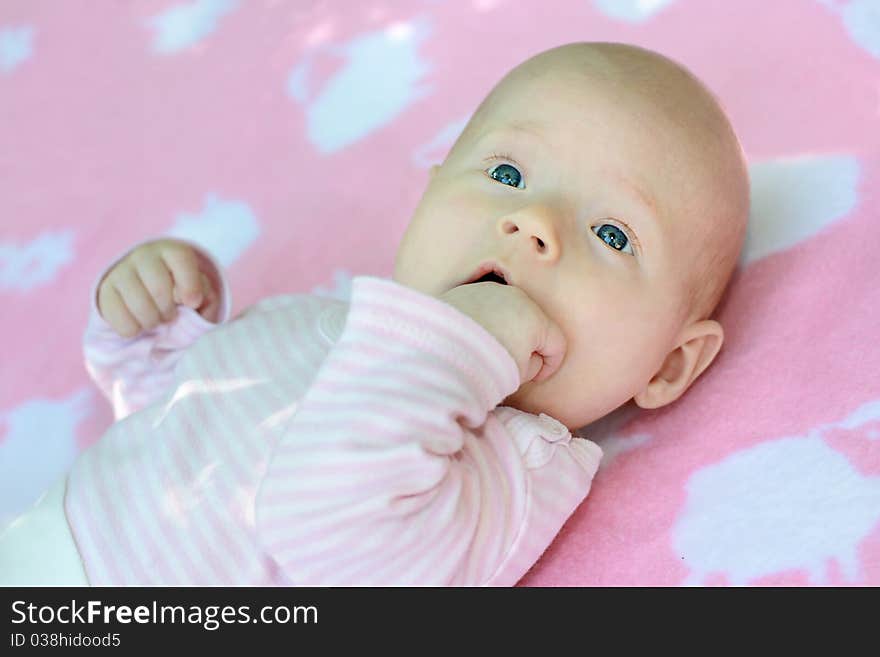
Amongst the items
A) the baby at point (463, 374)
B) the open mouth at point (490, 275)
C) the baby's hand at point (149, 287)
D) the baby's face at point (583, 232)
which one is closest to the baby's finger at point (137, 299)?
the baby's hand at point (149, 287)

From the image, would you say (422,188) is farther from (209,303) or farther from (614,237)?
(614,237)

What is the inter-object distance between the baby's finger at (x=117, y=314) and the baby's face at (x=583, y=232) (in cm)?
41

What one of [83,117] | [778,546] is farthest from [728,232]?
[83,117]

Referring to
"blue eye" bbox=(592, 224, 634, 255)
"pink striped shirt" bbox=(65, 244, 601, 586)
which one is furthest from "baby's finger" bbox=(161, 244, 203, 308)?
"blue eye" bbox=(592, 224, 634, 255)

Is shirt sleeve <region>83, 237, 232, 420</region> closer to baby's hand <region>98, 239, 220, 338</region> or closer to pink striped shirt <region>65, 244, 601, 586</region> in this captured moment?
baby's hand <region>98, 239, 220, 338</region>

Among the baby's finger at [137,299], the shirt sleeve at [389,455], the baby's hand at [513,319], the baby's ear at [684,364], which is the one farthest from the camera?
the baby's finger at [137,299]

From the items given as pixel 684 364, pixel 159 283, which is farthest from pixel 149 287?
pixel 684 364

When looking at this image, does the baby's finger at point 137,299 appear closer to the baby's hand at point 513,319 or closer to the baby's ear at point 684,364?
the baby's hand at point 513,319

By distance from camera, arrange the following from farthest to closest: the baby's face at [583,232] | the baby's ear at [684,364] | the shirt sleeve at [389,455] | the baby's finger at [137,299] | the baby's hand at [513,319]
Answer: the baby's finger at [137,299], the baby's ear at [684,364], the baby's face at [583,232], the baby's hand at [513,319], the shirt sleeve at [389,455]

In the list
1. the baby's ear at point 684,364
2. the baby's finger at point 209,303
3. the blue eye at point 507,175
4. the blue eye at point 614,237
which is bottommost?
the baby's ear at point 684,364

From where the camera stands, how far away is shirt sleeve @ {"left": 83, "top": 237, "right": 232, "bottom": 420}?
1.58 meters

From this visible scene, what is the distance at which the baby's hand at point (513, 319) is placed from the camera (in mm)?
1179

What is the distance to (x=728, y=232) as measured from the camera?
1415 millimetres

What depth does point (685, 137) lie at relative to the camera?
135 centimetres
